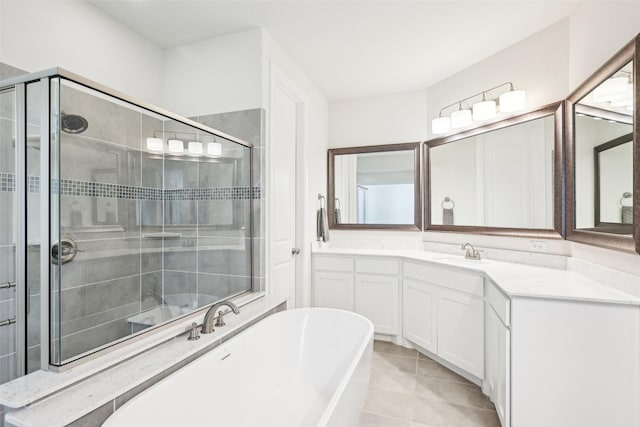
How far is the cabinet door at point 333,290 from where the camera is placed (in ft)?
10.5

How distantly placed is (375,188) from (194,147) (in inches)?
78.2

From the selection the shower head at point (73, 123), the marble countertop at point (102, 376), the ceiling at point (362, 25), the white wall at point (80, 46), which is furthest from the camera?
the ceiling at point (362, 25)

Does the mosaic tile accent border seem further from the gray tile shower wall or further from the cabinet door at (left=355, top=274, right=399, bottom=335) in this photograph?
the cabinet door at (left=355, top=274, right=399, bottom=335)

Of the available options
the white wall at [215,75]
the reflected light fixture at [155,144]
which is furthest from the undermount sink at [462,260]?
the reflected light fixture at [155,144]

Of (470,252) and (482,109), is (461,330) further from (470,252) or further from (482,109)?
(482,109)

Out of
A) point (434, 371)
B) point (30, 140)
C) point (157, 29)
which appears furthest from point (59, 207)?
point (434, 371)

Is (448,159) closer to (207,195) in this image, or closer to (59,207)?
(207,195)

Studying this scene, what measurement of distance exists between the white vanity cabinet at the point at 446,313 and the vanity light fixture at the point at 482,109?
4.38 feet

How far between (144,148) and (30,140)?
3.36 feet

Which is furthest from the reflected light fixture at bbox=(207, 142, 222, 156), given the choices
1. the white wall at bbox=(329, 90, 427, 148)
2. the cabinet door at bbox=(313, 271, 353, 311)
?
the white wall at bbox=(329, 90, 427, 148)

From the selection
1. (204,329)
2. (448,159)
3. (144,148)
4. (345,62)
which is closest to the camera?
(204,329)

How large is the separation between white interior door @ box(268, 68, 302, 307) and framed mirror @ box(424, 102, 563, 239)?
1.42 meters

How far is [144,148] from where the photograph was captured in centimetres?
237

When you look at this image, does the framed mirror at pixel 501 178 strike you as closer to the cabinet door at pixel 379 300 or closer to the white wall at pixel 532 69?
the white wall at pixel 532 69
